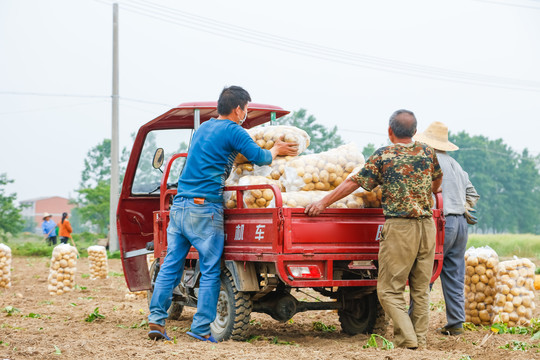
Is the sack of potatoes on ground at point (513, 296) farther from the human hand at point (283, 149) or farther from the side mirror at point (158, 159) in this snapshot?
the side mirror at point (158, 159)

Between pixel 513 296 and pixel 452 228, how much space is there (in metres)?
1.28

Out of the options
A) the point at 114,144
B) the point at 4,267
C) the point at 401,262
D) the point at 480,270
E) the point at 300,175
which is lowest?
the point at 4,267

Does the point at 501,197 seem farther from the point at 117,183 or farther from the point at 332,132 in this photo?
the point at 117,183

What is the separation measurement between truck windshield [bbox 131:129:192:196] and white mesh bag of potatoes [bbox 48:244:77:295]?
459 centimetres

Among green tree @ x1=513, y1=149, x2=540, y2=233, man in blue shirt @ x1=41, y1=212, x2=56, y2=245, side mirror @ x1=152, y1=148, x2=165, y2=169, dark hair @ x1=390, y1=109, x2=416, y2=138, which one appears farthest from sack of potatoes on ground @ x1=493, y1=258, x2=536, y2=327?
green tree @ x1=513, y1=149, x2=540, y2=233

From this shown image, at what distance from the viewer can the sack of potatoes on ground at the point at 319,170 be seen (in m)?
6.09

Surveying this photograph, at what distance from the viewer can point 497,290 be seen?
7.70m

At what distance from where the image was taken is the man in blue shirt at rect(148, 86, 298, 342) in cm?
589

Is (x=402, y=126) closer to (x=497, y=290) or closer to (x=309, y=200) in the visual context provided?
(x=309, y=200)

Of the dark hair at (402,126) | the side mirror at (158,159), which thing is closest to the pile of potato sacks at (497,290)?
the dark hair at (402,126)

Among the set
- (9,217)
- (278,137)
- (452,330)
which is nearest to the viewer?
(278,137)

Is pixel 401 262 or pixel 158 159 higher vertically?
pixel 158 159

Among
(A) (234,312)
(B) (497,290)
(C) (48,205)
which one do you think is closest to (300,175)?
(A) (234,312)

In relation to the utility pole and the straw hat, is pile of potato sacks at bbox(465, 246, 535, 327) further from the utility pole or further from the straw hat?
the utility pole
